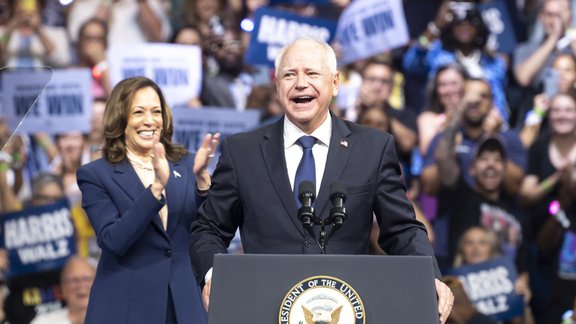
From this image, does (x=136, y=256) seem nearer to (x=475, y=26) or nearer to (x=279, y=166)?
(x=279, y=166)

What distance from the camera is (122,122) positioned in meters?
4.16

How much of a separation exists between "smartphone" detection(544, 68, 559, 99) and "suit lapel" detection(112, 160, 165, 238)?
415 centimetres

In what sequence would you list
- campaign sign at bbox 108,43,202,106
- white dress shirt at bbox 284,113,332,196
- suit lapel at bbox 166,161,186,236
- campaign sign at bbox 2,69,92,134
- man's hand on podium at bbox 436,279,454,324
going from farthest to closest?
campaign sign at bbox 2,69,92,134
campaign sign at bbox 108,43,202,106
suit lapel at bbox 166,161,186,236
white dress shirt at bbox 284,113,332,196
man's hand on podium at bbox 436,279,454,324

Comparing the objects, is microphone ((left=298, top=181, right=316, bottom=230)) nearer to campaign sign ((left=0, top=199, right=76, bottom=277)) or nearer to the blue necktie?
the blue necktie

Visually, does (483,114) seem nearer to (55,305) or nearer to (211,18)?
(211,18)

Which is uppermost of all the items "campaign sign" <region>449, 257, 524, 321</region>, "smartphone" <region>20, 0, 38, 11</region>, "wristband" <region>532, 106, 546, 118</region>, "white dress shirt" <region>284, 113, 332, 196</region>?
"smartphone" <region>20, 0, 38, 11</region>

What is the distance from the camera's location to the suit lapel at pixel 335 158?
10.5 ft

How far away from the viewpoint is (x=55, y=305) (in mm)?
6840

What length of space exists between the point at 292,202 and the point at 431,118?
13.7ft

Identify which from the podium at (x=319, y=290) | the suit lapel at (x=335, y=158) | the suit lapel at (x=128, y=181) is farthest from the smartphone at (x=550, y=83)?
the podium at (x=319, y=290)

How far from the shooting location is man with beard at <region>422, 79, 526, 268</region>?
703 cm

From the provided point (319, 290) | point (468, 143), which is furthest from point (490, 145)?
point (319, 290)

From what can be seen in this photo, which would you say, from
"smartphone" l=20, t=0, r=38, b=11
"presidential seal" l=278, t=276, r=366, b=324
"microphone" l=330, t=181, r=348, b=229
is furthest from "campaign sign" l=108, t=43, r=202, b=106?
"presidential seal" l=278, t=276, r=366, b=324

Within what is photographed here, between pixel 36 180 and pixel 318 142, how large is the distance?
413 cm
